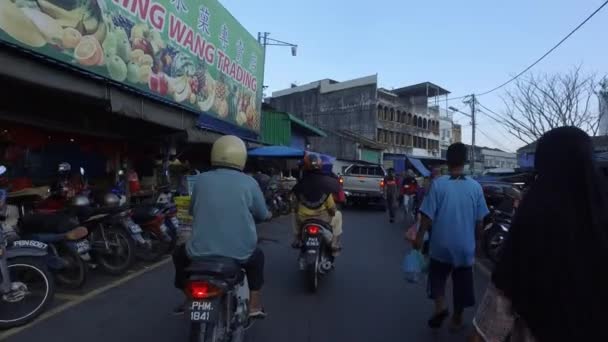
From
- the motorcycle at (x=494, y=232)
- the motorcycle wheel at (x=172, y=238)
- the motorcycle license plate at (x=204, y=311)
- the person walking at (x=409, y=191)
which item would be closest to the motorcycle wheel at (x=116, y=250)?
the motorcycle wheel at (x=172, y=238)

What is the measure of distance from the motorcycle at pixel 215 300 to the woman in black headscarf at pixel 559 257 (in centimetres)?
174

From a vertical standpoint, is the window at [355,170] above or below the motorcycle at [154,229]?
above

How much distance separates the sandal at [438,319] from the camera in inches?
175

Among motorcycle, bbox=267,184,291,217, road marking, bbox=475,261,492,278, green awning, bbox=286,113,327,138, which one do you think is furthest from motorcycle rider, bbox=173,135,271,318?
green awning, bbox=286,113,327,138

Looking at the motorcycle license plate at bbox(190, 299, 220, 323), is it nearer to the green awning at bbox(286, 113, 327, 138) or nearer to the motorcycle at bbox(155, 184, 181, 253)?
the motorcycle at bbox(155, 184, 181, 253)

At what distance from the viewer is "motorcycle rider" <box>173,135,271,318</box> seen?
3342 millimetres

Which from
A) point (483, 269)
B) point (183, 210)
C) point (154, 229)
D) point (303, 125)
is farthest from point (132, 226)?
point (303, 125)

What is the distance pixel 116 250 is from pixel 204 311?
4145mm

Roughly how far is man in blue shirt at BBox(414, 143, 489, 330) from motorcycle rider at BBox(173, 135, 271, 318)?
1.69 m

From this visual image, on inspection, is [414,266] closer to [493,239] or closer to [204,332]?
[204,332]

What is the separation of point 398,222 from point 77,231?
34.9 feet

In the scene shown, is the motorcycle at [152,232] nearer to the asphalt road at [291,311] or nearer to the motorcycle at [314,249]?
the asphalt road at [291,311]

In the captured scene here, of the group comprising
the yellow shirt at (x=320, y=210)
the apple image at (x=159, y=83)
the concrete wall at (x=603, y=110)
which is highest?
the concrete wall at (x=603, y=110)

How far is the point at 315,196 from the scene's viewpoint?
6074mm
